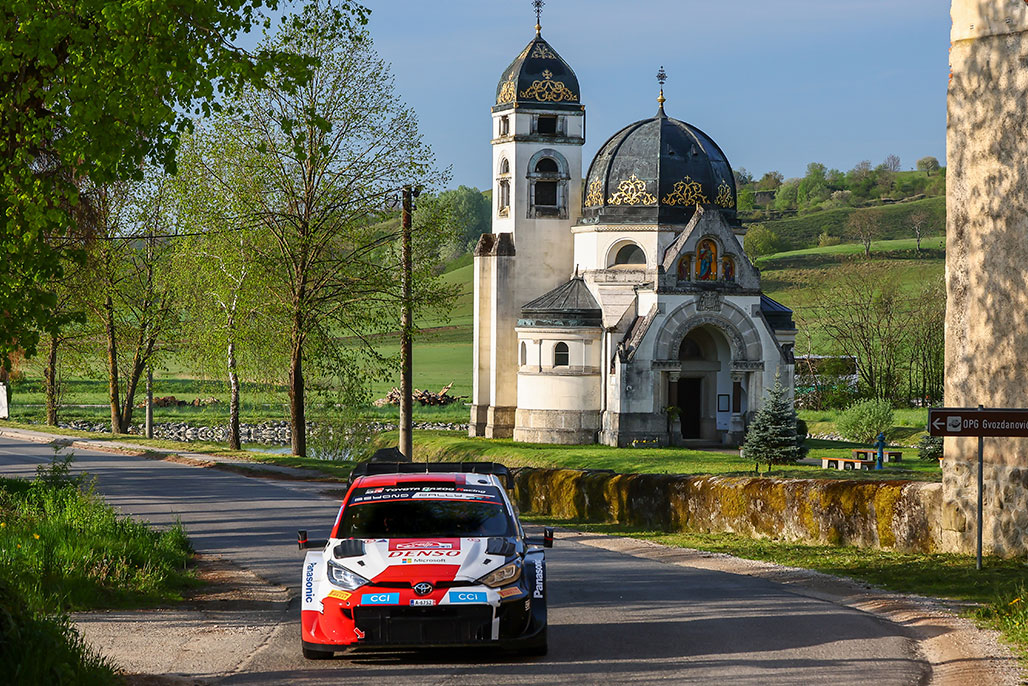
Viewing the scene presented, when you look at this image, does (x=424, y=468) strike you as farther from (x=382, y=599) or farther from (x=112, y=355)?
(x=112, y=355)

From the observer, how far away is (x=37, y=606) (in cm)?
1166

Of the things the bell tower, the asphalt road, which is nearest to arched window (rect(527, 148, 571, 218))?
the bell tower

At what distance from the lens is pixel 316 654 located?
10.8m

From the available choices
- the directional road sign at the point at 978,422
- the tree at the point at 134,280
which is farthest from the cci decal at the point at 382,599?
the tree at the point at 134,280

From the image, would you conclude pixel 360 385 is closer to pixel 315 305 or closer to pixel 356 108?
pixel 315 305

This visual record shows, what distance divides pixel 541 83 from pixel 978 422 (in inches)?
1798

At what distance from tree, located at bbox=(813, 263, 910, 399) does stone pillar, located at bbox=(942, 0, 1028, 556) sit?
2263 inches

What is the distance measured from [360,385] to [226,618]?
83.3 feet

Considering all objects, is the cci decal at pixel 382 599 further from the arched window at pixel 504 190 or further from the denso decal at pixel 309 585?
the arched window at pixel 504 190

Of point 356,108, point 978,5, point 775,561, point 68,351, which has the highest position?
point 356,108

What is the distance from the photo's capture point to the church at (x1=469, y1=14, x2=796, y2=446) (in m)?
53.2

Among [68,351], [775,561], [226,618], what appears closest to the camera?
[226,618]

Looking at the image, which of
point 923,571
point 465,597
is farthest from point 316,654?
point 923,571

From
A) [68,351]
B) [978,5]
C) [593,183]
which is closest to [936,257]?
[593,183]
